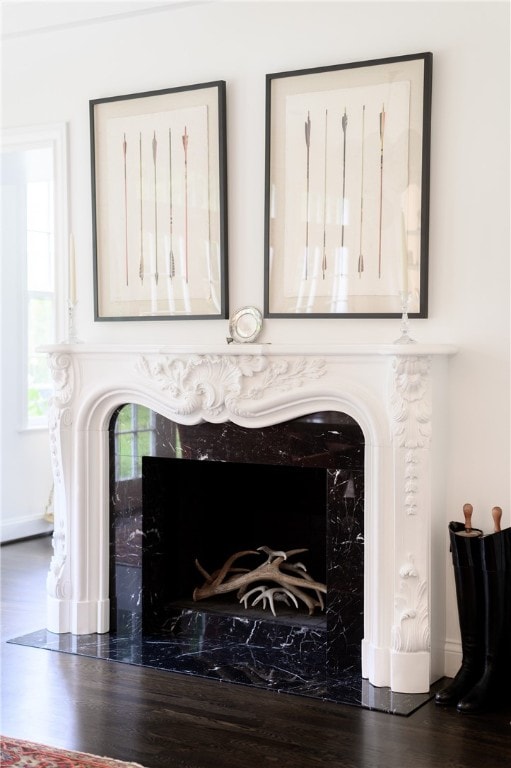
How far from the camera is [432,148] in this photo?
363cm

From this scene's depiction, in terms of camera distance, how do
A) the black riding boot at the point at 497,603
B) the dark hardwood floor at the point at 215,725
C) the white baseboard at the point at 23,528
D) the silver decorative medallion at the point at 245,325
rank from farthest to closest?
the white baseboard at the point at 23,528
the silver decorative medallion at the point at 245,325
the black riding boot at the point at 497,603
the dark hardwood floor at the point at 215,725

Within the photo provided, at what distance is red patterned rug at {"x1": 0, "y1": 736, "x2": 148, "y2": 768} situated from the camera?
109 inches

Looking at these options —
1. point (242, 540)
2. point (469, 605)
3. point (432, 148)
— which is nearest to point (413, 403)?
point (469, 605)

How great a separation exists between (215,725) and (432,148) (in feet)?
7.46

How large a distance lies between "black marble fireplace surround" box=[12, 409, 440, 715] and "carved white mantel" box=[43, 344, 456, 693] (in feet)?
0.21

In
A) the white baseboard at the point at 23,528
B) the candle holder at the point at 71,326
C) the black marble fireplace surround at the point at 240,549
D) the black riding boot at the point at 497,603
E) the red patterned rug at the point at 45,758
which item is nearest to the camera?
the red patterned rug at the point at 45,758

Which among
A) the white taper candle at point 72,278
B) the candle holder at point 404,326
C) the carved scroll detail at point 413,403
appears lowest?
the carved scroll detail at point 413,403

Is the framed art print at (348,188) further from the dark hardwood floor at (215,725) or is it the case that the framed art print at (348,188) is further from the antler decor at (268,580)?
the dark hardwood floor at (215,725)

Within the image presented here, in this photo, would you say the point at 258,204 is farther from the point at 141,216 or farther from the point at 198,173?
the point at 141,216

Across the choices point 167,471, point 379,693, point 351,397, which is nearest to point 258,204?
point 351,397

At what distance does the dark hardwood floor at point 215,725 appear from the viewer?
287 centimetres

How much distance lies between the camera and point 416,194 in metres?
3.63

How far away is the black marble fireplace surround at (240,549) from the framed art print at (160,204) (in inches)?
23.0

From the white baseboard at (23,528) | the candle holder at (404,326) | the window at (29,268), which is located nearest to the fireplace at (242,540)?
the candle holder at (404,326)
